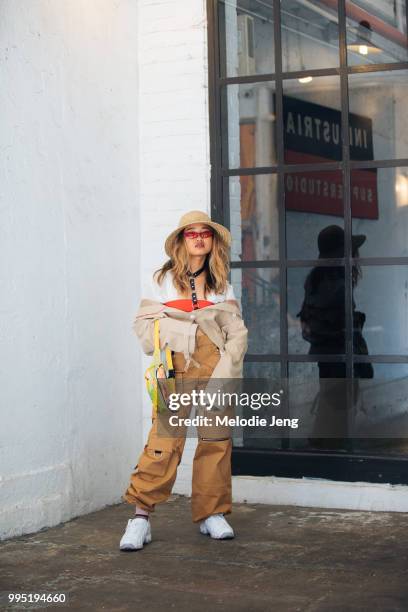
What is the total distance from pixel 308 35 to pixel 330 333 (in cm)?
193

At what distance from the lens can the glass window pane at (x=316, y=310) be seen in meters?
6.28

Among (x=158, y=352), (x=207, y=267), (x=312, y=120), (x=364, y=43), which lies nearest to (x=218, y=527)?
(x=158, y=352)

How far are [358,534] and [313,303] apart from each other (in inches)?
60.6

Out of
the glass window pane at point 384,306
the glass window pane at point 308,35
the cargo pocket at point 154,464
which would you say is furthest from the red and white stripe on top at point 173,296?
the glass window pane at point 308,35

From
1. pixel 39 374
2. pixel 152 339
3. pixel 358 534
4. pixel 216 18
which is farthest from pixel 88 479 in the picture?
pixel 216 18

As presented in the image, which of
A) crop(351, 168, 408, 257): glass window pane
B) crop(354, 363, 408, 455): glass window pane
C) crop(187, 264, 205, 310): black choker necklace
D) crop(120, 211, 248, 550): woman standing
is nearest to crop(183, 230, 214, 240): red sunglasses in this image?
crop(120, 211, 248, 550): woman standing

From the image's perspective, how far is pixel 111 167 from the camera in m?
6.52

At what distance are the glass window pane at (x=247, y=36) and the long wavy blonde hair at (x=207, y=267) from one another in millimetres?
1597

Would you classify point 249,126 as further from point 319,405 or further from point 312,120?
point 319,405

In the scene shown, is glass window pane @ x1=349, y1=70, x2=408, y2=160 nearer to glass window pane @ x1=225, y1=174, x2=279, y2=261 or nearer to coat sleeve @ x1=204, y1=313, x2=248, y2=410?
glass window pane @ x1=225, y1=174, x2=279, y2=261

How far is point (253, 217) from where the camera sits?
657 cm

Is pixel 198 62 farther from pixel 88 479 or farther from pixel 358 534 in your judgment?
pixel 358 534

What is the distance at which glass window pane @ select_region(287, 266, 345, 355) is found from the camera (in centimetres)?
628

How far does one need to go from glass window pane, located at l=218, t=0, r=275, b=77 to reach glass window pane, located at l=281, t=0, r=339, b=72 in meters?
0.11
